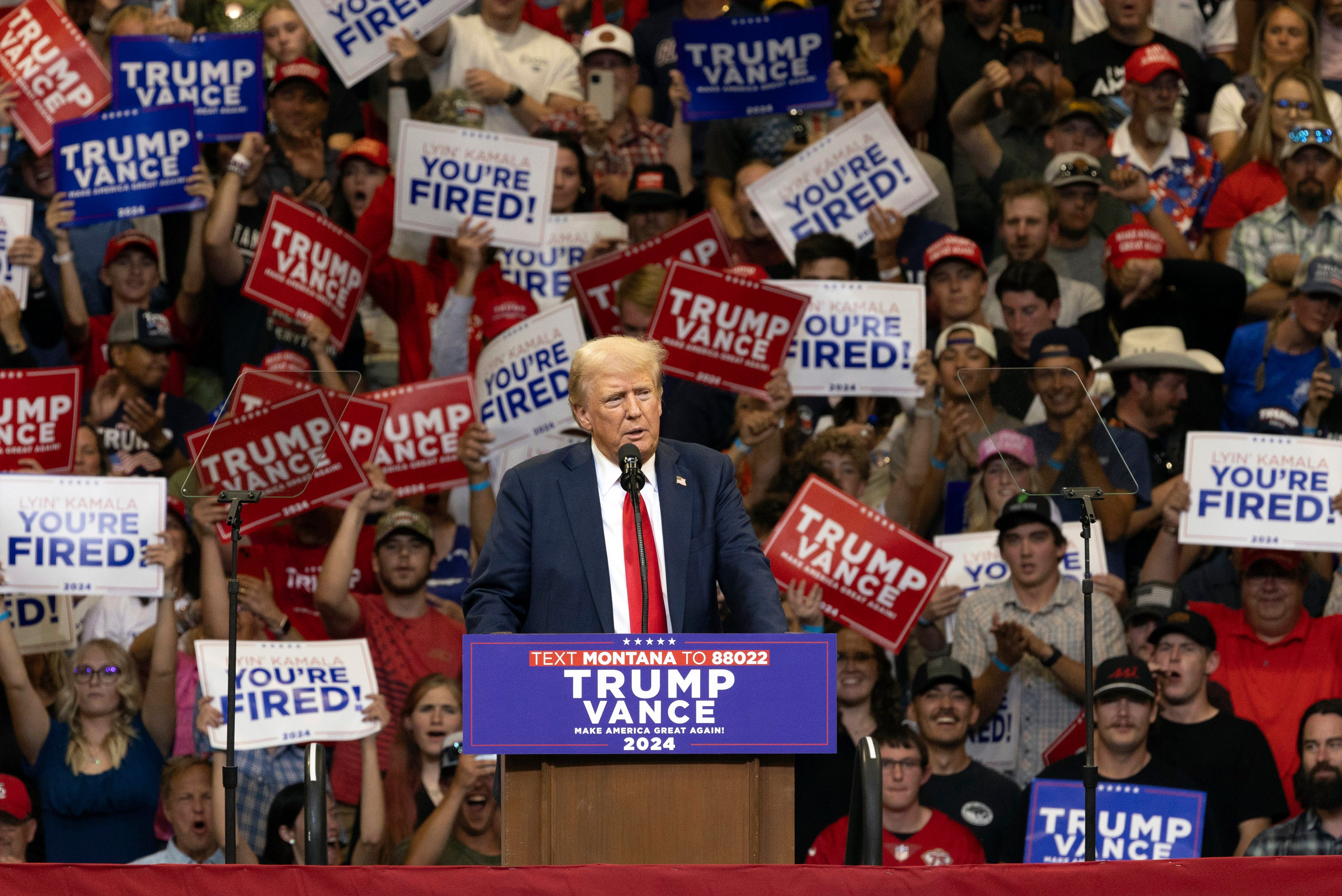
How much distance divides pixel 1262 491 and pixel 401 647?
10.4ft

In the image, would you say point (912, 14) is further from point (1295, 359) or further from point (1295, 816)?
point (1295, 816)

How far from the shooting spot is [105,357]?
7961 millimetres

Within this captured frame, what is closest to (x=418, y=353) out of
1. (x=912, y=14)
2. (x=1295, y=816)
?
(x=912, y=14)

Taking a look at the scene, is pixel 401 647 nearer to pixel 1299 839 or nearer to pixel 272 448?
pixel 272 448

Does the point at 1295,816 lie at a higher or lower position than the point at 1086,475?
lower

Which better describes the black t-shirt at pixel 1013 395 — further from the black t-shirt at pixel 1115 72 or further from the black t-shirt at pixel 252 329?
the black t-shirt at pixel 1115 72

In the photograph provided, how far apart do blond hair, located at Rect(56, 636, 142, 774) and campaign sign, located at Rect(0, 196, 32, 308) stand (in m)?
1.87

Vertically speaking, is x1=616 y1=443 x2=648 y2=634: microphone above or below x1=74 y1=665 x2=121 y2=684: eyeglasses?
above

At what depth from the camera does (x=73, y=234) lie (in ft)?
27.7

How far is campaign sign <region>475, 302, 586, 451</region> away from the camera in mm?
7414

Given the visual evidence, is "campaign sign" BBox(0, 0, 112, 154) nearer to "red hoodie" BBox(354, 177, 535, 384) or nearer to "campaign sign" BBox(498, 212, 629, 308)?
"red hoodie" BBox(354, 177, 535, 384)

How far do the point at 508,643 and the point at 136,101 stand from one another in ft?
18.3

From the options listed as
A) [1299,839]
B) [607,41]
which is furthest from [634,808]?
[607,41]

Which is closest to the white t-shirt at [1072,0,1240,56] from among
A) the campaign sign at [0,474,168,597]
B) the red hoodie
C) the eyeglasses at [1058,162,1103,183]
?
the eyeglasses at [1058,162,1103,183]
